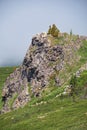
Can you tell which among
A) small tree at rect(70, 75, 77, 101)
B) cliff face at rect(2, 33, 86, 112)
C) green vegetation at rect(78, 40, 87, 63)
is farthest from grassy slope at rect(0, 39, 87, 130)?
green vegetation at rect(78, 40, 87, 63)

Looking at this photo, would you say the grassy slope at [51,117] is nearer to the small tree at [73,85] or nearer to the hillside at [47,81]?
the hillside at [47,81]

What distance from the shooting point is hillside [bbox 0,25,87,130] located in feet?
360

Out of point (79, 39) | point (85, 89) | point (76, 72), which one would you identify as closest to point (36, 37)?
point (79, 39)

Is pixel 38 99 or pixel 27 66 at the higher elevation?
pixel 27 66

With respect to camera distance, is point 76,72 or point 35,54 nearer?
point 76,72

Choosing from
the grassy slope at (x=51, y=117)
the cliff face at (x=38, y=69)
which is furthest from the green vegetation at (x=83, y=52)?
the grassy slope at (x=51, y=117)

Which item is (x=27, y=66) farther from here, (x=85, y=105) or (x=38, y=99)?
(x=85, y=105)

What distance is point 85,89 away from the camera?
118375 mm

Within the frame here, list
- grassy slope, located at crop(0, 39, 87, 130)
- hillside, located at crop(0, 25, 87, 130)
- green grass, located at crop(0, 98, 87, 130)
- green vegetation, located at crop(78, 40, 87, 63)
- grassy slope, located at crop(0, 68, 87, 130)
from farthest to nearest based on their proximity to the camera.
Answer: green vegetation, located at crop(78, 40, 87, 63) < hillside, located at crop(0, 25, 87, 130) < grassy slope, located at crop(0, 39, 87, 130) < grassy slope, located at crop(0, 68, 87, 130) < green grass, located at crop(0, 98, 87, 130)

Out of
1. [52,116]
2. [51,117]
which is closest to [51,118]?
[51,117]

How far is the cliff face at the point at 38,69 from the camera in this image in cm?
14512

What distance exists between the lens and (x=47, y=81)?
145 metres

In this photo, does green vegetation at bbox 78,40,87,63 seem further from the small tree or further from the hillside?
the small tree

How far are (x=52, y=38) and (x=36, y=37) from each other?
8774mm
